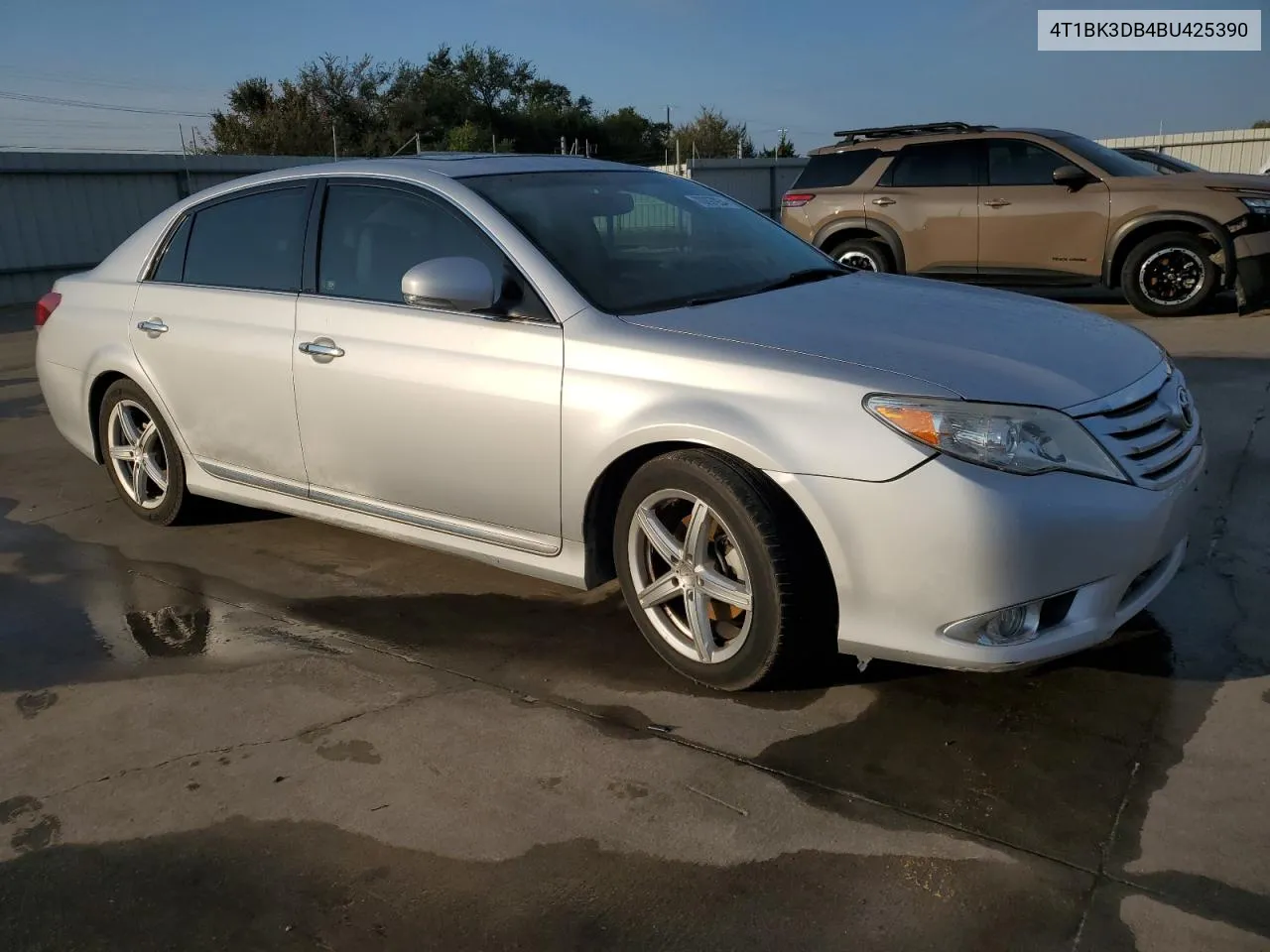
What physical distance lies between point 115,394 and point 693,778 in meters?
3.65

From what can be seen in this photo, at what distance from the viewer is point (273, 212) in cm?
448

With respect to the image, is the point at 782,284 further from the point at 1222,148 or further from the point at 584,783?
the point at 1222,148

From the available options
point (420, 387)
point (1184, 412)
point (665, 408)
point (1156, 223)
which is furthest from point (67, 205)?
point (1184, 412)

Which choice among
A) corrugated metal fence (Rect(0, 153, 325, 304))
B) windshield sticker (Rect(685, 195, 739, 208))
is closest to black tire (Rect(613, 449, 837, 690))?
windshield sticker (Rect(685, 195, 739, 208))

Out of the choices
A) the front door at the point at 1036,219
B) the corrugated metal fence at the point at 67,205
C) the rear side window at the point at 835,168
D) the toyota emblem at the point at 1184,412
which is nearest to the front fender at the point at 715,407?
the toyota emblem at the point at 1184,412

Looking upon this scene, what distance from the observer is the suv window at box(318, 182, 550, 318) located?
12.5ft

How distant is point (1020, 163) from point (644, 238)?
309 inches

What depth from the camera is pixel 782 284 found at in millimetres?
3992

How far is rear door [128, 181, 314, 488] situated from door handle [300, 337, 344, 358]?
0.12 metres

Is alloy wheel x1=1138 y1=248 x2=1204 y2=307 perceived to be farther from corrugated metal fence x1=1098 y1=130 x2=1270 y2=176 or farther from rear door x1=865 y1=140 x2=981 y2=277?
corrugated metal fence x1=1098 y1=130 x2=1270 y2=176

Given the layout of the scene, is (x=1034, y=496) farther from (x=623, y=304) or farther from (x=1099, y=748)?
(x=623, y=304)

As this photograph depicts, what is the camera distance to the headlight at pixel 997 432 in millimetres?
2779

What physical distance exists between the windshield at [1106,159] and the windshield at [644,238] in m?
6.98

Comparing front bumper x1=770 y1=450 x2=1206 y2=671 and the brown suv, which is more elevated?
the brown suv
